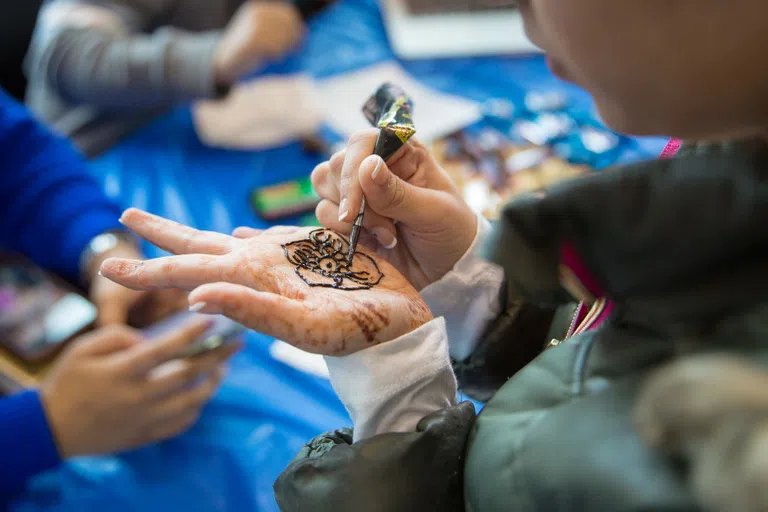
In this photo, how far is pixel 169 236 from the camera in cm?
54

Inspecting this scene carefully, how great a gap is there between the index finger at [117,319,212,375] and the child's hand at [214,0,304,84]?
684 millimetres

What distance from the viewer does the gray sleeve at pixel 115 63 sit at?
1290 millimetres

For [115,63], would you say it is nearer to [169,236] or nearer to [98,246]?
[98,246]

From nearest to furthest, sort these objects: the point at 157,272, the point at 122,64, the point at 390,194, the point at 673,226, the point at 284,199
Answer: the point at 673,226, the point at 157,272, the point at 390,194, the point at 284,199, the point at 122,64

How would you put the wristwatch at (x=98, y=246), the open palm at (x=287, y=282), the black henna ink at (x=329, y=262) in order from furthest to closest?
1. the wristwatch at (x=98, y=246)
2. the black henna ink at (x=329, y=262)
3. the open palm at (x=287, y=282)

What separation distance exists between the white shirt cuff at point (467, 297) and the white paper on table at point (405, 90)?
643 mm

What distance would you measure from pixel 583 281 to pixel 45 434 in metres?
0.71

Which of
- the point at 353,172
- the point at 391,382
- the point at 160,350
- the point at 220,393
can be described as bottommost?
the point at 220,393

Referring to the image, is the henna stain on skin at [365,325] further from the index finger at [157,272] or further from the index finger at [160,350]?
the index finger at [160,350]

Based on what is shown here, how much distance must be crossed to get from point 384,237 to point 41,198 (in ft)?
2.51

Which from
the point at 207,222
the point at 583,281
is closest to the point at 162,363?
the point at 207,222

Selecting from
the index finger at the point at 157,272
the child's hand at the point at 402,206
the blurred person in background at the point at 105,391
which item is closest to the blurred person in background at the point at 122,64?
the blurred person in background at the point at 105,391

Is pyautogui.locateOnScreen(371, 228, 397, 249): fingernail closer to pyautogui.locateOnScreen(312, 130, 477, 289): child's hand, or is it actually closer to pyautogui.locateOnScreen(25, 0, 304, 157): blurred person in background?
pyautogui.locateOnScreen(312, 130, 477, 289): child's hand

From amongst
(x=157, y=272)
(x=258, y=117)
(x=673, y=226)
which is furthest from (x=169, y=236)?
(x=258, y=117)
